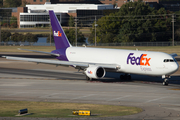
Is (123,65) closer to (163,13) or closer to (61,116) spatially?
(61,116)

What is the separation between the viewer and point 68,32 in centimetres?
15025

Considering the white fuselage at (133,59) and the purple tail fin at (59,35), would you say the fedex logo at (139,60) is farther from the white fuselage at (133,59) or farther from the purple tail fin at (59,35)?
the purple tail fin at (59,35)

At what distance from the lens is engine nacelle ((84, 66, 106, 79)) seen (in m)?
39.1

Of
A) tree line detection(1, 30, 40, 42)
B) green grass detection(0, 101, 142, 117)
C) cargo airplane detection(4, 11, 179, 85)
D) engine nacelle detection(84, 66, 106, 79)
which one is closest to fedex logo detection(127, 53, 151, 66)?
cargo airplane detection(4, 11, 179, 85)

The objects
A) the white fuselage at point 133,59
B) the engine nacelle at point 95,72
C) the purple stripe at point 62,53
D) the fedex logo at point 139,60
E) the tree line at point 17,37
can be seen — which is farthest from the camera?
the tree line at point 17,37

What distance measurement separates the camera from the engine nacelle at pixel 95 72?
39.1 m

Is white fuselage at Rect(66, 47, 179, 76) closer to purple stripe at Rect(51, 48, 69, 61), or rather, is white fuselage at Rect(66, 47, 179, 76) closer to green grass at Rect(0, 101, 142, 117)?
purple stripe at Rect(51, 48, 69, 61)

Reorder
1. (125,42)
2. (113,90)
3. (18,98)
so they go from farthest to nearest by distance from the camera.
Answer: (125,42)
(113,90)
(18,98)

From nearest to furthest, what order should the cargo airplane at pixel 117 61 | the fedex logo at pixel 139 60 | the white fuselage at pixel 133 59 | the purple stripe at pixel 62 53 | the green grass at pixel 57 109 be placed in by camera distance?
1. the green grass at pixel 57 109
2. the white fuselage at pixel 133 59
3. the cargo airplane at pixel 117 61
4. the fedex logo at pixel 139 60
5. the purple stripe at pixel 62 53

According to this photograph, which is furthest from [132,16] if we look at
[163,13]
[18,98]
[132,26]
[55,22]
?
[18,98]

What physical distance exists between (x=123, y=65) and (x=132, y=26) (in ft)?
331

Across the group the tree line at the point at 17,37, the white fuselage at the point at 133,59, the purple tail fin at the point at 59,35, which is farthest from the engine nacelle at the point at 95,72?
the tree line at the point at 17,37

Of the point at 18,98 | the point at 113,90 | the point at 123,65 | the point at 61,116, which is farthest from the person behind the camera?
the point at 123,65

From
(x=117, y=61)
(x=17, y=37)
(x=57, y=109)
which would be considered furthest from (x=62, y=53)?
(x=17, y=37)
